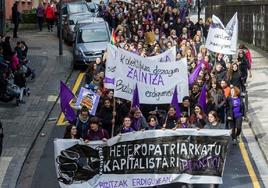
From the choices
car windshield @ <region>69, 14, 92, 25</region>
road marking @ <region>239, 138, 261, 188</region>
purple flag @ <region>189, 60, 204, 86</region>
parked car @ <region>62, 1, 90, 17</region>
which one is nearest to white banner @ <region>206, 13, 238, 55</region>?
purple flag @ <region>189, 60, 204, 86</region>

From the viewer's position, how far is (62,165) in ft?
40.3

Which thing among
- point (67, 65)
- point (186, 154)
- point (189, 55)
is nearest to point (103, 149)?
point (186, 154)

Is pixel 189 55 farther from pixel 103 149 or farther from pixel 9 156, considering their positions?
pixel 103 149

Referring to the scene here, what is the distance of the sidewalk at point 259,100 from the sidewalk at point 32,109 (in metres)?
5.17

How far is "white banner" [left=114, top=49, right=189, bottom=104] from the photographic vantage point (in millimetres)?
14188

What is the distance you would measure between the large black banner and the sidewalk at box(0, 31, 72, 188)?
188 cm

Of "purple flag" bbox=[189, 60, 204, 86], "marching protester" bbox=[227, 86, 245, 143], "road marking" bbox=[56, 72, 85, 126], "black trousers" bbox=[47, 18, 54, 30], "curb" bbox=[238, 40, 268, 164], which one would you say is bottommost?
"black trousers" bbox=[47, 18, 54, 30]

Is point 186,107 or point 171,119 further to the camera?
point 186,107

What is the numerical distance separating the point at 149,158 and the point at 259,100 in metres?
10.1

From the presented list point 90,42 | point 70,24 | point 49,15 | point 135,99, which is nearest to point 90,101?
point 135,99

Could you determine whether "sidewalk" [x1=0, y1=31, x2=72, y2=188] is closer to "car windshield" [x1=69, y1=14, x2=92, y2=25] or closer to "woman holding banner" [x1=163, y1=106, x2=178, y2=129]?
"car windshield" [x1=69, y1=14, x2=92, y2=25]

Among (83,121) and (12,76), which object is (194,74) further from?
(12,76)

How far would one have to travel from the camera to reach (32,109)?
68.3 feet

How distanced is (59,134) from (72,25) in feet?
52.4
